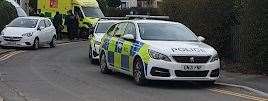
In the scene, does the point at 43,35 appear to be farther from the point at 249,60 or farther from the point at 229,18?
the point at 249,60

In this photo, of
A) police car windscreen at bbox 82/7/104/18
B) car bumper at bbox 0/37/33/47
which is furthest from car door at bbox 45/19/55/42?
police car windscreen at bbox 82/7/104/18

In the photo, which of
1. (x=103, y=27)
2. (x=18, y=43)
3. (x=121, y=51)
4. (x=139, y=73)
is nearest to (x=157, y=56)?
(x=139, y=73)

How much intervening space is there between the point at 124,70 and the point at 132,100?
343 centimetres

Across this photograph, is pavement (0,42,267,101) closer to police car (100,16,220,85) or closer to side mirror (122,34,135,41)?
police car (100,16,220,85)

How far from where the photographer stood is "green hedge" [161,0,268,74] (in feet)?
52.0

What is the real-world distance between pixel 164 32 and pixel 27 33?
1225cm

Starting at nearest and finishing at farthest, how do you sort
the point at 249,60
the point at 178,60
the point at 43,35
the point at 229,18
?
the point at 178,60 < the point at 249,60 < the point at 229,18 < the point at 43,35

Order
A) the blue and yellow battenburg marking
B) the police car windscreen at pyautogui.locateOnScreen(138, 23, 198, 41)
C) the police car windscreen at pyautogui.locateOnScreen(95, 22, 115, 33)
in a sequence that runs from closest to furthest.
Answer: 1. the blue and yellow battenburg marking
2. the police car windscreen at pyautogui.locateOnScreen(138, 23, 198, 41)
3. the police car windscreen at pyautogui.locateOnScreen(95, 22, 115, 33)

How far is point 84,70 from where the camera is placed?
690 inches

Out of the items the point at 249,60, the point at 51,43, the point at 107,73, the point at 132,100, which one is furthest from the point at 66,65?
the point at 51,43

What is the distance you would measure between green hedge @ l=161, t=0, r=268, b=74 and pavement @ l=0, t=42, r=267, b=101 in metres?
2.57

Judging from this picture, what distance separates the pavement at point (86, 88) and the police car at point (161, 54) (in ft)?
1.01

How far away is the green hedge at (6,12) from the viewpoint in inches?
1239

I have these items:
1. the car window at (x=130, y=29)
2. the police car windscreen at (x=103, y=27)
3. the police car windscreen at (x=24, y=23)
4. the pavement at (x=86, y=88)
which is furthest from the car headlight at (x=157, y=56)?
the police car windscreen at (x=24, y=23)
